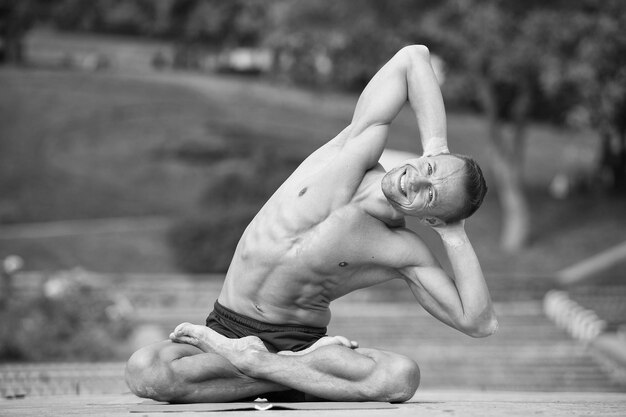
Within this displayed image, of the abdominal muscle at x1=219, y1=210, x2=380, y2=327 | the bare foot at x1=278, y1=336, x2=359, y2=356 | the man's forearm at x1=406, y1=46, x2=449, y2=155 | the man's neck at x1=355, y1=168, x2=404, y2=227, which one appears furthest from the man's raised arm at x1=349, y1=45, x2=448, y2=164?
the bare foot at x1=278, y1=336, x2=359, y2=356

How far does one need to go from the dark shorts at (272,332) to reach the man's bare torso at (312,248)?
30mm

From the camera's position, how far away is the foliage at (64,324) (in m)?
10.8

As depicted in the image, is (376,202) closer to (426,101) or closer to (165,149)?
(426,101)

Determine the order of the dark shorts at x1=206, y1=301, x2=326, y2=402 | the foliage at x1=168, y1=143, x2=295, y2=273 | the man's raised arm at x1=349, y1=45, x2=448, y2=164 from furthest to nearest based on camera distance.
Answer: the foliage at x1=168, y1=143, x2=295, y2=273, the man's raised arm at x1=349, y1=45, x2=448, y2=164, the dark shorts at x1=206, y1=301, x2=326, y2=402

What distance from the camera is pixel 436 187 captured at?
3910 millimetres

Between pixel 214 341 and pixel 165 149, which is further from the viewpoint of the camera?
pixel 165 149

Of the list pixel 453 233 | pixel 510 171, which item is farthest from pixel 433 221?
pixel 510 171

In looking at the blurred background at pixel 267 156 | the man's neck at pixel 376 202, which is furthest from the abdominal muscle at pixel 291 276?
the blurred background at pixel 267 156

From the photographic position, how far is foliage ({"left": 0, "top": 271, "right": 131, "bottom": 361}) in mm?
10781

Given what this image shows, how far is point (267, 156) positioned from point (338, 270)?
18.1 metres

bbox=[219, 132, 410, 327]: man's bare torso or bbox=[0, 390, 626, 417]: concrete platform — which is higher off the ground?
bbox=[219, 132, 410, 327]: man's bare torso

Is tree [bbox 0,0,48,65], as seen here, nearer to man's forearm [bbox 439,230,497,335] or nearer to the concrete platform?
the concrete platform

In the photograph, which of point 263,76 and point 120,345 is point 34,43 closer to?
point 263,76

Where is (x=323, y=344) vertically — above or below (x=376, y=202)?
below
